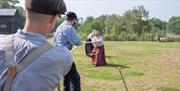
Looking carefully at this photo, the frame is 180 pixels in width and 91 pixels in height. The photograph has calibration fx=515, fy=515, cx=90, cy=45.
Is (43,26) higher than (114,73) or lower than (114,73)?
higher

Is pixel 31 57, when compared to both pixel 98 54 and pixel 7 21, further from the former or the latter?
pixel 7 21

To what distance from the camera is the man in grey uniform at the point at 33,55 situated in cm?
223

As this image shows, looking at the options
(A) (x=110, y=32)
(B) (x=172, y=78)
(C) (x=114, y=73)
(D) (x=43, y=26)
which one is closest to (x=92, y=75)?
(C) (x=114, y=73)

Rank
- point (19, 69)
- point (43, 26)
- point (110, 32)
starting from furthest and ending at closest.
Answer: point (110, 32) < point (43, 26) < point (19, 69)

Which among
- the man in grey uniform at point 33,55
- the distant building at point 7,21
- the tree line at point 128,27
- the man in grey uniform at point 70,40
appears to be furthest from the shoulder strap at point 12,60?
the distant building at point 7,21

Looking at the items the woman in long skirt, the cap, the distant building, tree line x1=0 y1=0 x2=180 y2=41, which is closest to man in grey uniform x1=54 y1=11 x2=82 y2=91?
the cap

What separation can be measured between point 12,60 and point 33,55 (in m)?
0.10

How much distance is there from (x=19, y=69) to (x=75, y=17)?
589cm

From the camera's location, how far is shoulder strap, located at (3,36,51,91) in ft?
7.24

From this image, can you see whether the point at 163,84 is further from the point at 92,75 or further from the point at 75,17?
the point at 75,17

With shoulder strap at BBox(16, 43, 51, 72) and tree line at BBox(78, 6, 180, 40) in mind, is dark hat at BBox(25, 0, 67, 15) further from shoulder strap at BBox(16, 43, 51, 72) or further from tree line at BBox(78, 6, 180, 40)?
tree line at BBox(78, 6, 180, 40)

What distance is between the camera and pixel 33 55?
89.7 inches

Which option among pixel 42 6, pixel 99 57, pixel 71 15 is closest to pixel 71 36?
pixel 71 15

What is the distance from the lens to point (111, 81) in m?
13.2
